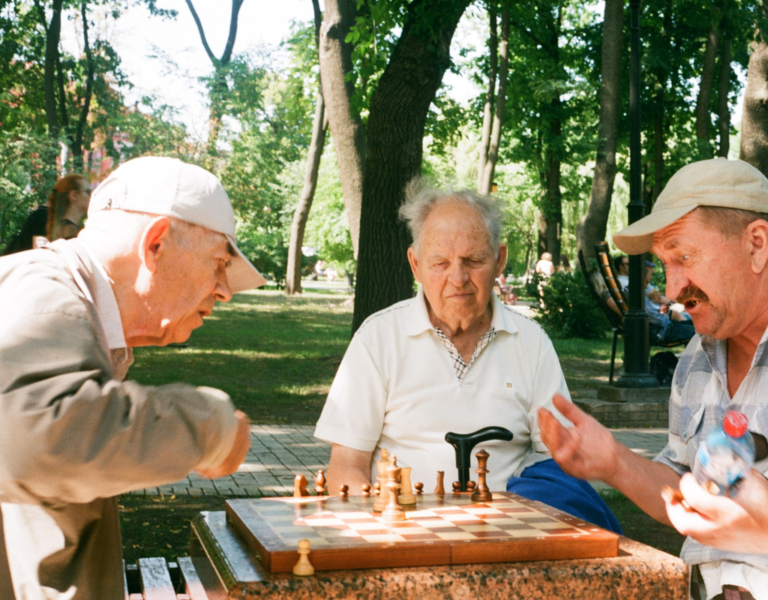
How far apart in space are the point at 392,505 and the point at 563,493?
88 cm

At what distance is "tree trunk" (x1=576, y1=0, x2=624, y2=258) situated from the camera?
15.9 m

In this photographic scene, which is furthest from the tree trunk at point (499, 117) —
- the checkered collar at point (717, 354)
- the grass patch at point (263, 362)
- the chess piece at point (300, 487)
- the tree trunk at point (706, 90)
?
the chess piece at point (300, 487)

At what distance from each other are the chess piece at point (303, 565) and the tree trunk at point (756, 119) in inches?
541

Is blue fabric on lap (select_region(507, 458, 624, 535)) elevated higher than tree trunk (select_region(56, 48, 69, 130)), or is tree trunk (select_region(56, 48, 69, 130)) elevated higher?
tree trunk (select_region(56, 48, 69, 130))

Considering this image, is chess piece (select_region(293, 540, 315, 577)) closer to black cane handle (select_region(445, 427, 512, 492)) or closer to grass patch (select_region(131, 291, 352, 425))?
black cane handle (select_region(445, 427, 512, 492))

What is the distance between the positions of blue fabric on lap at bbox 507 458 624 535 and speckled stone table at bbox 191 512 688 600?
0.77 m

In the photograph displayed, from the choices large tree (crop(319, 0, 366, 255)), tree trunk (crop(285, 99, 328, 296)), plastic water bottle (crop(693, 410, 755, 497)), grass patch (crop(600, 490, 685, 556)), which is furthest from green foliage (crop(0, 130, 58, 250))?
plastic water bottle (crop(693, 410, 755, 497))

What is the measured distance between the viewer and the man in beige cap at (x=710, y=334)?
238cm

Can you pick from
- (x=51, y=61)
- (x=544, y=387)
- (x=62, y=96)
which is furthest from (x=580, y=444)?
(x=62, y=96)

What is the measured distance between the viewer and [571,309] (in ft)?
59.2

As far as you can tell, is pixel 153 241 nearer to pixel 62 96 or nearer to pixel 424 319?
pixel 424 319

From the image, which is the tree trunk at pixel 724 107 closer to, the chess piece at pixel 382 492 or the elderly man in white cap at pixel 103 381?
the chess piece at pixel 382 492

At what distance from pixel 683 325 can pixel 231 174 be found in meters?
26.5

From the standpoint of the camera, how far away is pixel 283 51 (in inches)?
1254
